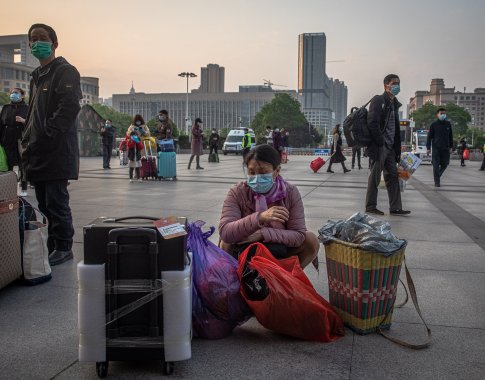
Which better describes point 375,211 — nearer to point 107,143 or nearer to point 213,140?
point 107,143

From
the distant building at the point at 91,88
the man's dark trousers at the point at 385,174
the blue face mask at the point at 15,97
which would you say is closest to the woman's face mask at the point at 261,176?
the man's dark trousers at the point at 385,174

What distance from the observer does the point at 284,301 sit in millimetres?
2943

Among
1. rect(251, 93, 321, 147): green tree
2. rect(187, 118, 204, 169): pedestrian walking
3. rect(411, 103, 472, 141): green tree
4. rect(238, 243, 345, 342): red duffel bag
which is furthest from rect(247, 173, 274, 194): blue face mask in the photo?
rect(411, 103, 472, 141): green tree

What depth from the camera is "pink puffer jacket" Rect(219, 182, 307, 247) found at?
3.43 meters

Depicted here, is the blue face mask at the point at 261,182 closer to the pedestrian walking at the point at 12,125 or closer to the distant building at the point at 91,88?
the pedestrian walking at the point at 12,125

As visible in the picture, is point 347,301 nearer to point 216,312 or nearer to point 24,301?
point 216,312

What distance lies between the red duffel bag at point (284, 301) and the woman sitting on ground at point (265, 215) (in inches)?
12.5

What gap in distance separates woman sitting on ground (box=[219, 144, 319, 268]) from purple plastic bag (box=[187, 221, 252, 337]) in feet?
1.31

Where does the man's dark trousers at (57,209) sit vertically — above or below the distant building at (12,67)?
below

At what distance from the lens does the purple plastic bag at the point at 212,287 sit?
3.04 meters

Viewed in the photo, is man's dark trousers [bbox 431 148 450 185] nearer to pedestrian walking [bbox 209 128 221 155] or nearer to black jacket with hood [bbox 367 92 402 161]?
black jacket with hood [bbox 367 92 402 161]

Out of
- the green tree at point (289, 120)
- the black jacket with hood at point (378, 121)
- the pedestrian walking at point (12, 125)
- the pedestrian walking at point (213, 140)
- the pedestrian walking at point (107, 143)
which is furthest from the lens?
the green tree at point (289, 120)

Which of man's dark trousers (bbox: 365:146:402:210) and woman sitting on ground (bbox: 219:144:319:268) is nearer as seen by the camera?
woman sitting on ground (bbox: 219:144:319:268)

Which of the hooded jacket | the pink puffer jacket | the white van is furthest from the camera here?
the white van
